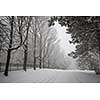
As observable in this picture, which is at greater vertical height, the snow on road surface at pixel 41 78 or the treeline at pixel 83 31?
the treeline at pixel 83 31

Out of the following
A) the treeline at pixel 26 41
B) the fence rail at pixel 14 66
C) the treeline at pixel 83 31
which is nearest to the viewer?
the treeline at pixel 83 31

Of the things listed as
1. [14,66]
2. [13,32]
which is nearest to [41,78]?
[14,66]

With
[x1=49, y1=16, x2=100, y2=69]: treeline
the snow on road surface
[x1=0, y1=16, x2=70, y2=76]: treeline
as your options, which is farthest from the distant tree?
[x1=49, y1=16, x2=100, y2=69]: treeline

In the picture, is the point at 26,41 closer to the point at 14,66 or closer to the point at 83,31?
the point at 14,66

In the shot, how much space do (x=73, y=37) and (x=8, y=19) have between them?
2.02 metres

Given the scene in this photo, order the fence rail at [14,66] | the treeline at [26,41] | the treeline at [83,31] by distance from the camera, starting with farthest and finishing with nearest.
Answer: the treeline at [26,41] → the fence rail at [14,66] → the treeline at [83,31]

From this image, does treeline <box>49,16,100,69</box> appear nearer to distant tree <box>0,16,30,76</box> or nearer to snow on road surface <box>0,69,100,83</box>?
snow on road surface <box>0,69,100,83</box>

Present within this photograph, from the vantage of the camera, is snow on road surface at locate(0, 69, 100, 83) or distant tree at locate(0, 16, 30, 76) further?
distant tree at locate(0, 16, 30, 76)

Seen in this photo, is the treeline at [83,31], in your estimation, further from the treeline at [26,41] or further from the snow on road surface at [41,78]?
the snow on road surface at [41,78]

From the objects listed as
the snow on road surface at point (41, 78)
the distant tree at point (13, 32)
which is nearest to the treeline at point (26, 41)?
the distant tree at point (13, 32)

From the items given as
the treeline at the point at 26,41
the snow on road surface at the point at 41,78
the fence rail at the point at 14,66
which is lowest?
the snow on road surface at the point at 41,78
